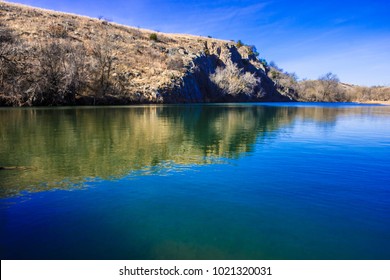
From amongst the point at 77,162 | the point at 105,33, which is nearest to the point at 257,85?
the point at 105,33

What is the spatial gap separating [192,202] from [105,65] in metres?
64.1

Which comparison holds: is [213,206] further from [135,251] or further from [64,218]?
[64,218]

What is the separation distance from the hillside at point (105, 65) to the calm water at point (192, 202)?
1620 inches

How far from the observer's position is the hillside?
5225cm

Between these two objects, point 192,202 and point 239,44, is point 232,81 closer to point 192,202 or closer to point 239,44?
point 239,44

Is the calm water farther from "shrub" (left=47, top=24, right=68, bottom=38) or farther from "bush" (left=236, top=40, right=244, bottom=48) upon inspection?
"bush" (left=236, top=40, right=244, bottom=48)

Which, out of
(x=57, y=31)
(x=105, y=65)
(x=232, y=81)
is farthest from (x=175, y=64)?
(x=57, y=31)

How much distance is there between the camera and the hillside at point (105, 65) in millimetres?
52250

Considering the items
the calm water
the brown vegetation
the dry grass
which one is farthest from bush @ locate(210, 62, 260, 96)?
the calm water

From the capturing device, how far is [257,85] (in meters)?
125

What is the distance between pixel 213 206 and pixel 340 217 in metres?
3.24

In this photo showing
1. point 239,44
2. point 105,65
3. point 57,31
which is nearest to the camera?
point 105,65

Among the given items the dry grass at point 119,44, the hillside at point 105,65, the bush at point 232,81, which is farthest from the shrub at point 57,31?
the bush at point 232,81

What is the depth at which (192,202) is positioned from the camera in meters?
8.66
